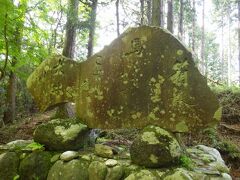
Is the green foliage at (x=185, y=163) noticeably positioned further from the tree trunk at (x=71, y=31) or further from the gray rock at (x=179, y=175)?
the tree trunk at (x=71, y=31)

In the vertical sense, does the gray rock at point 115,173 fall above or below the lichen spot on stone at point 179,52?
below

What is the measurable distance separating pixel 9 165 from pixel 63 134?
105 cm

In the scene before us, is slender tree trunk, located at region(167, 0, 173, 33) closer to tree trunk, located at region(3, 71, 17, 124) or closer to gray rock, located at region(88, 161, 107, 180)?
tree trunk, located at region(3, 71, 17, 124)

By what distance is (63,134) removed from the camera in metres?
4.51

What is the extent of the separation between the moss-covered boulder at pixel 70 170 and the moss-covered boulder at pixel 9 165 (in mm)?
713

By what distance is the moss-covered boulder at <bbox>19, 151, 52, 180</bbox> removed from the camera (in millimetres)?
4387

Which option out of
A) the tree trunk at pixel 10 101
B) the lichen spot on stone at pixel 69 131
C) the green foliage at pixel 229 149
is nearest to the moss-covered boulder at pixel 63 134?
the lichen spot on stone at pixel 69 131

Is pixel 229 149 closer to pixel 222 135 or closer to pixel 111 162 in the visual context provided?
pixel 222 135

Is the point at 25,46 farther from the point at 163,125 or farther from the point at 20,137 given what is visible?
the point at 163,125

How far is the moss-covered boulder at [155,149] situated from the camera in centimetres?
376

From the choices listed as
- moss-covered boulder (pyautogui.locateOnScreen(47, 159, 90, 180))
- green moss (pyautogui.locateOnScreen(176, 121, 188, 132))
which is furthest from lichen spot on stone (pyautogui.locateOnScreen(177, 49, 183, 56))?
moss-covered boulder (pyautogui.locateOnScreen(47, 159, 90, 180))

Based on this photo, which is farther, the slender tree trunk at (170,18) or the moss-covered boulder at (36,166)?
the slender tree trunk at (170,18)

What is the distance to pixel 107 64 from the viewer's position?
14.9 feet

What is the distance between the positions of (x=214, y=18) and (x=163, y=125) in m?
28.4
